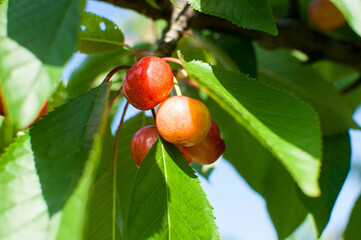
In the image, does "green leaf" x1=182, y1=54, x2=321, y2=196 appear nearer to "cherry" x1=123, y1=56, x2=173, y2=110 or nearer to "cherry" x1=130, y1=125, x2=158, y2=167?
"cherry" x1=123, y1=56, x2=173, y2=110

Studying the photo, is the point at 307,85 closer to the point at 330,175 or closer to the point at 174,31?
the point at 330,175

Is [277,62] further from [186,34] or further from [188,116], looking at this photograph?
[188,116]

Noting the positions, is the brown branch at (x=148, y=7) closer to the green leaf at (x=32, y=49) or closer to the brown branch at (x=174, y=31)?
the brown branch at (x=174, y=31)

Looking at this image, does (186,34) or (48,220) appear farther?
(186,34)

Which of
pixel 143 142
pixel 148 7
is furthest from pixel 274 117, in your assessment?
pixel 148 7

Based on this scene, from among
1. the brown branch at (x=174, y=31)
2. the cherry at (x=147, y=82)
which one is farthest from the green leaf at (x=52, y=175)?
the brown branch at (x=174, y=31)

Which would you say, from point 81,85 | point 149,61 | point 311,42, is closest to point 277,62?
point 311,42
